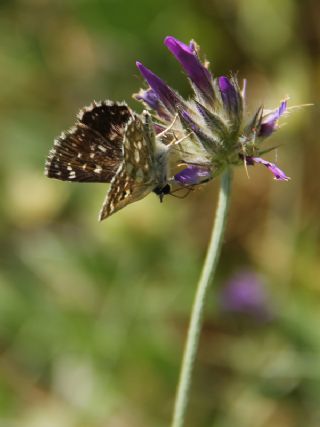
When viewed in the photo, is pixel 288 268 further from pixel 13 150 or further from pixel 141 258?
pixel 13 150

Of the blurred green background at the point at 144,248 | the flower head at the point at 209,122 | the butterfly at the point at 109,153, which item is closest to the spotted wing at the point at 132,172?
the butterfly at the point at 109,153

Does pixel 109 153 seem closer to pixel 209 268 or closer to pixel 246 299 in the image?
pixel 209 268

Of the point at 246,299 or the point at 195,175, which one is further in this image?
the point at 246,299

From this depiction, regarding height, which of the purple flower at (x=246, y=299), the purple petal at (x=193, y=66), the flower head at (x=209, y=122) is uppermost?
the purple petal at (x=193, y=66)

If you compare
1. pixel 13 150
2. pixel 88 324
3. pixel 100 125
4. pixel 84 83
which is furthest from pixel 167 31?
pixel 100 125

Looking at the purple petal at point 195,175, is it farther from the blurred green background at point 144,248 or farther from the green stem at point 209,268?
the blurred green background at point 144,248

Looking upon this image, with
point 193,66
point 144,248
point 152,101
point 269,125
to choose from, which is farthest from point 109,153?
point 144,248
